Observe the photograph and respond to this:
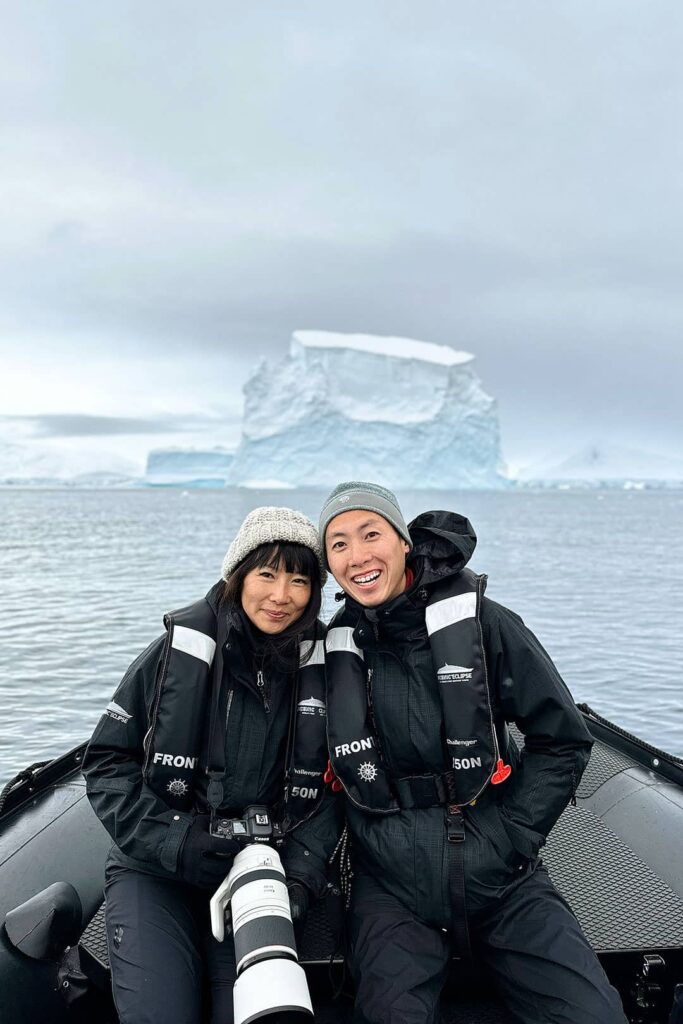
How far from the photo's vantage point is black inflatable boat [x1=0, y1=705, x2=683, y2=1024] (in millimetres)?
1845

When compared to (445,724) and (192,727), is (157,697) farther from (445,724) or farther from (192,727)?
(445,724)

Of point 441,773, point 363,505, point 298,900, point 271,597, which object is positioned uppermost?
point 363,505

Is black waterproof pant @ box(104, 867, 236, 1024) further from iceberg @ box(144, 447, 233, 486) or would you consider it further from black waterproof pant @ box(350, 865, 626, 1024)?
iceberg @ box(144, 447, 233, 486)

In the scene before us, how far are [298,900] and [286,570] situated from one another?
77cm

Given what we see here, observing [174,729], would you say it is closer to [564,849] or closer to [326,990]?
[326,990]

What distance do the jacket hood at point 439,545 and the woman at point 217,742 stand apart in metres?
0.27

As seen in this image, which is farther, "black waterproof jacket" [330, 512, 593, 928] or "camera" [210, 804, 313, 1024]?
"black waterproof jacket" [330, 512, 593, 928]

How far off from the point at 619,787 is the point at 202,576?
12859 millimetres

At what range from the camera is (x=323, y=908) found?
2197 millimetres

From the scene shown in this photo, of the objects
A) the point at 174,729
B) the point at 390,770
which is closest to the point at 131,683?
Result: the point at 174,729

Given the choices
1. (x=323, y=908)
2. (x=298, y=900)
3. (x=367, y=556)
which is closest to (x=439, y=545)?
(x=367, y=556)

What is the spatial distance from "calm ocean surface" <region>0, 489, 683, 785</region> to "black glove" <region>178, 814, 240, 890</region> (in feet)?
11.6

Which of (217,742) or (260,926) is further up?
(217,742)

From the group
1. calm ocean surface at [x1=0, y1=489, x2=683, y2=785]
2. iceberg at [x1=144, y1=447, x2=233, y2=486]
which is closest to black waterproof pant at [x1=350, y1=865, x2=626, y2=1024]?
calm ocean surface at [x1=0, y1=489, x2=683, y2=785]
